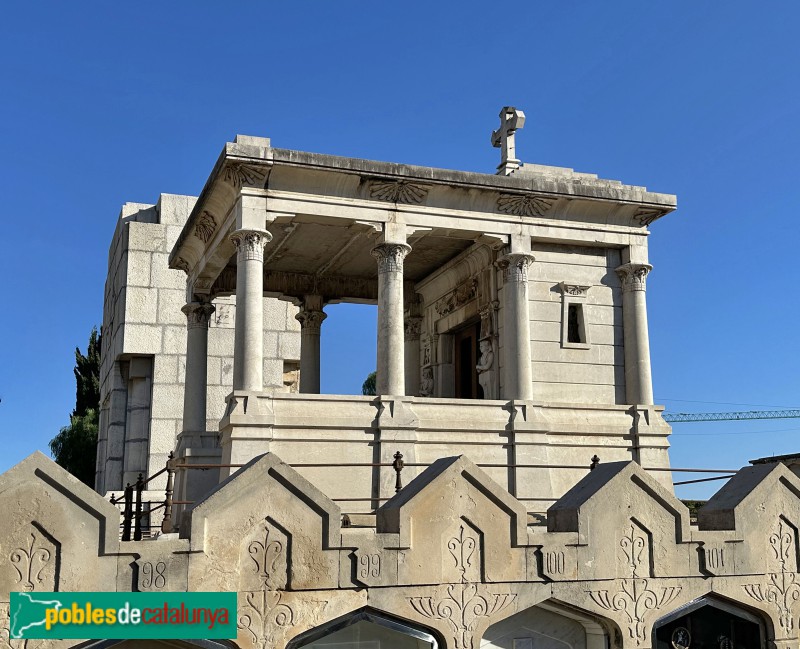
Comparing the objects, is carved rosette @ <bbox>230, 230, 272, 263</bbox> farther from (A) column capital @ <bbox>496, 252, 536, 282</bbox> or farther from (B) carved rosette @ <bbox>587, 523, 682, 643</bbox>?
(B) carved rosette @ <bbox>587, 523, 682, 643</bbox>

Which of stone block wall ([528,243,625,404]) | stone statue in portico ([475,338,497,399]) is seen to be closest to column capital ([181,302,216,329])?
stone statue in portico ([475,338,497,399])

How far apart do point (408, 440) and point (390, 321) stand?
270 cm

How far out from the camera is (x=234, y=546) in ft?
30.0

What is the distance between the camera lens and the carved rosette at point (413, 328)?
2814 cm

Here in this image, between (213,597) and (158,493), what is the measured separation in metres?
17.3

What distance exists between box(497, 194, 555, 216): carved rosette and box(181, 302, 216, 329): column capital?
8.65 meters

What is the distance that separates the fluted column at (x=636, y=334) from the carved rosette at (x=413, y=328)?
23.4ft

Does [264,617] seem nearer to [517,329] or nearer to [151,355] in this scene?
[517,329]

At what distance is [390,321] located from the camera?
20922 mm

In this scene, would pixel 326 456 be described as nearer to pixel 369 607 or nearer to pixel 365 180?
pixel 365 180

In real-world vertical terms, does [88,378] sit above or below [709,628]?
above

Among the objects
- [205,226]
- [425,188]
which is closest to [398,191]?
[425,188]

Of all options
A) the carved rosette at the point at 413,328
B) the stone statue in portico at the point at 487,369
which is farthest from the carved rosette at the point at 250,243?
the carved rosette at the point at 413,328

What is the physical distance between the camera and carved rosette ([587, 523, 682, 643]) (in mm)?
10398
